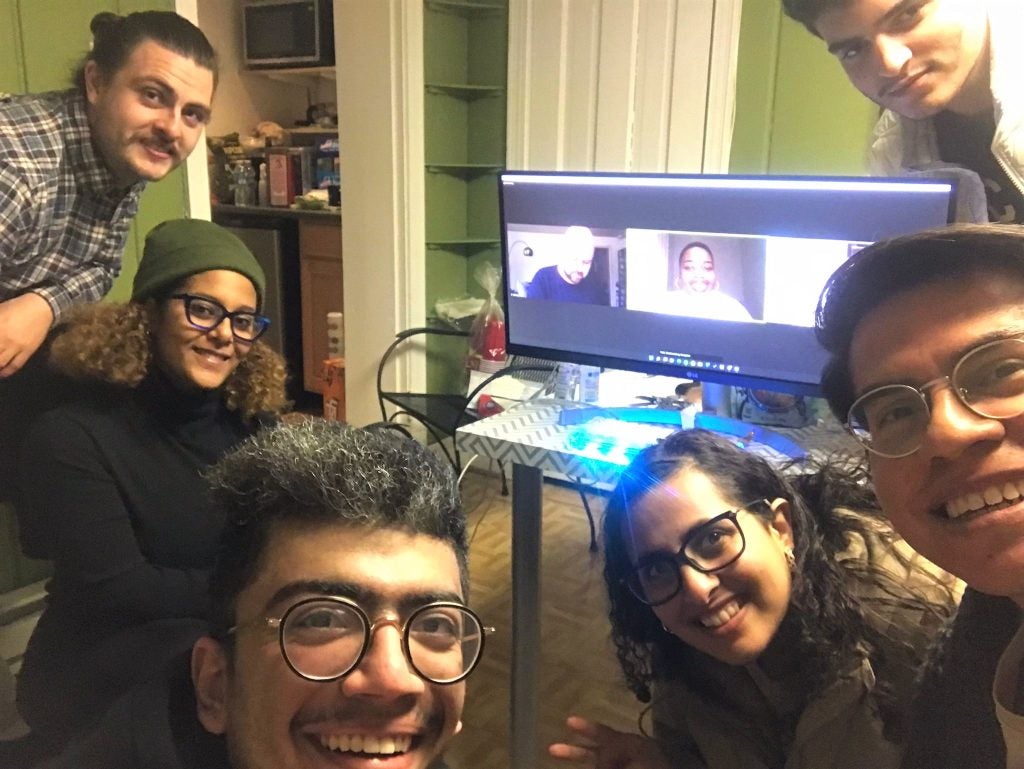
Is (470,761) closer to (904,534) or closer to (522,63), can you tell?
(904,534)

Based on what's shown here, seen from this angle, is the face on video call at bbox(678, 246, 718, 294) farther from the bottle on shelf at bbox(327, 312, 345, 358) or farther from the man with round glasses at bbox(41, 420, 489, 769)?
the bottle on shelf at bbox(327, 312, 345, 358)

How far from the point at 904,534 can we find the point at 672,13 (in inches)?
91.1

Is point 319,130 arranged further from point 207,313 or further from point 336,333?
point 207,313

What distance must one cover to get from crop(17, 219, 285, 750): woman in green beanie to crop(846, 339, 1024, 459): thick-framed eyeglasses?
42.1 inches

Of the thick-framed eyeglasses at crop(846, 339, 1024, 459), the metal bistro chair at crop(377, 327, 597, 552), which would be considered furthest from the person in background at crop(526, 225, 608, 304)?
the thick-framed eyeglasses at crop(846, 339, 1024, 459)

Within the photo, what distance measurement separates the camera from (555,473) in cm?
171

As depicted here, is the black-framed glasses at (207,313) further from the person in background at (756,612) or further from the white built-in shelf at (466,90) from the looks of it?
the white built-in shelf at (466,90)

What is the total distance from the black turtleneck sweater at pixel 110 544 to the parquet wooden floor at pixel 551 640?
0.69 metres

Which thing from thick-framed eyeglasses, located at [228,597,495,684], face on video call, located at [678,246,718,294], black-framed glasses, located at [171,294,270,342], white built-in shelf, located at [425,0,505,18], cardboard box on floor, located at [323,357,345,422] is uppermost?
white built-in shelf, located at [425,0,505,18]

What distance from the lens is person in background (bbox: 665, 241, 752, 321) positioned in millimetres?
1751

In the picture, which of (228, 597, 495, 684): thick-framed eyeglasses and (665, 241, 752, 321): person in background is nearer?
(228, 597, 495, 684): thick-framed eyeglasses

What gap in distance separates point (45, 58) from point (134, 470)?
1097 mm

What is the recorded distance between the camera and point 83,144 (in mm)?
1606

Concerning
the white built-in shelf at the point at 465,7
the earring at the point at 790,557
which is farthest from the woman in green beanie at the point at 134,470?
the white built-in shelf at the point at 465,7
